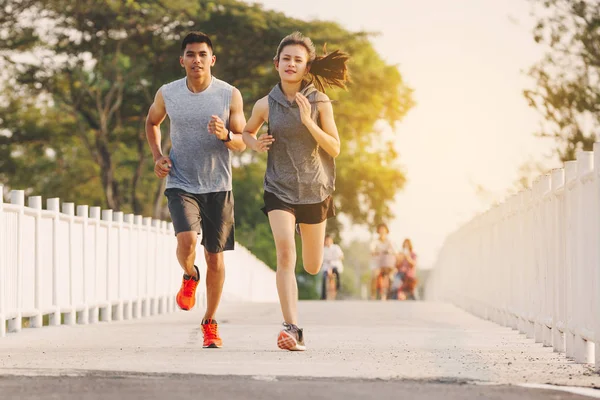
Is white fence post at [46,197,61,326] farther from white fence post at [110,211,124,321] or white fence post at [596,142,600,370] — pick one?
white fence post at [596,142,600,370]

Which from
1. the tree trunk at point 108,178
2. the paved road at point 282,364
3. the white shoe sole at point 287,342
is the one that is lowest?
the paved road at point 282,364

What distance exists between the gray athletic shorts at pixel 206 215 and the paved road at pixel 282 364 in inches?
30.7

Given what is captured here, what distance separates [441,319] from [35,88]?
81.5ft

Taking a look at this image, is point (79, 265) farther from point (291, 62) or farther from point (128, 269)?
point (291, 62)

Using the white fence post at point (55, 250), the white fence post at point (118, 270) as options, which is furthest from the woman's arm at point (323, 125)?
the white fence post at point (118, 270)

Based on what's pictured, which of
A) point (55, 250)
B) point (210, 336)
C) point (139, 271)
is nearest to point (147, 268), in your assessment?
point (139, 271)

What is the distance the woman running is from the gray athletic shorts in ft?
1.11

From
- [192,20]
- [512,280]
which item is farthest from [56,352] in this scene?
[192,20]

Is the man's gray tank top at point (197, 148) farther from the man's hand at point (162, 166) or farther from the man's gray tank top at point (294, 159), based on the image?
the man's gray tank top at point (294, 159)

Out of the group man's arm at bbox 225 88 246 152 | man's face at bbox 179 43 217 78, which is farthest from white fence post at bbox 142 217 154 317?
man's face at bbox 179 43 217 78

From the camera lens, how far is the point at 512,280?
13484mm

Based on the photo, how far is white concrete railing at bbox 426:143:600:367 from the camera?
349 inches

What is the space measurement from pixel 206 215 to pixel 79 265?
534cm

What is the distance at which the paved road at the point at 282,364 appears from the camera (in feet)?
23.1
